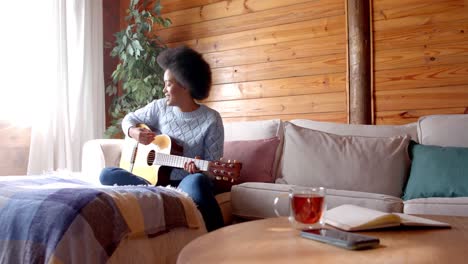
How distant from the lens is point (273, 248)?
981 mm

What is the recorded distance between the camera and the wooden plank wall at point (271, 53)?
3020mm

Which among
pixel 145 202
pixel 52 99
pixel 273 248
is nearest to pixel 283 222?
pixel 273 248

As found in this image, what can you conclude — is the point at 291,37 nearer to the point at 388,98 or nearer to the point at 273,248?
the point at 388,98

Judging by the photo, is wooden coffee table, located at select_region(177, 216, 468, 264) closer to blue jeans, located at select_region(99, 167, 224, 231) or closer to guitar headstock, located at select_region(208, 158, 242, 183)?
blue jeans, located at select_region(99, 167, 224, 231)

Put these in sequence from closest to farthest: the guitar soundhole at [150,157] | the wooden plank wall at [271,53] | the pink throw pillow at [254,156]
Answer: the guitar soundhole at [150,157] → the pink throw pillow at [254,156] → the wooden plank wall at [271,53]

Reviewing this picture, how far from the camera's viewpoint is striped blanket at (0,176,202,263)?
5.00 ft

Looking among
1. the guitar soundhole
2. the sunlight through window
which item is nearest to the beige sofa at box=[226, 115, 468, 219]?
the guitar soundhole

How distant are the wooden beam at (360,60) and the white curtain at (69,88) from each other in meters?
1.96

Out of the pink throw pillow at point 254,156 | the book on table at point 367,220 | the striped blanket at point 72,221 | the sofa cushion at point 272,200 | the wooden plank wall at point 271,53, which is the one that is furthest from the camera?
the wooden plank wall at point 271,53

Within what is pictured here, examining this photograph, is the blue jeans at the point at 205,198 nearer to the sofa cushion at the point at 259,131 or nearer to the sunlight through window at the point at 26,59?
the sofa cushion at the point at 259,131

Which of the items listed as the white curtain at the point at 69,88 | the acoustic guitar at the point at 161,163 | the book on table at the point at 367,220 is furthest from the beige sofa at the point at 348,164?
the white curtain at the point at 69,88

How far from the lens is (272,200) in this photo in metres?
2.12

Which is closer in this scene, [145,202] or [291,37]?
[145,202]

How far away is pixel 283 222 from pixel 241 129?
157 centimetres
